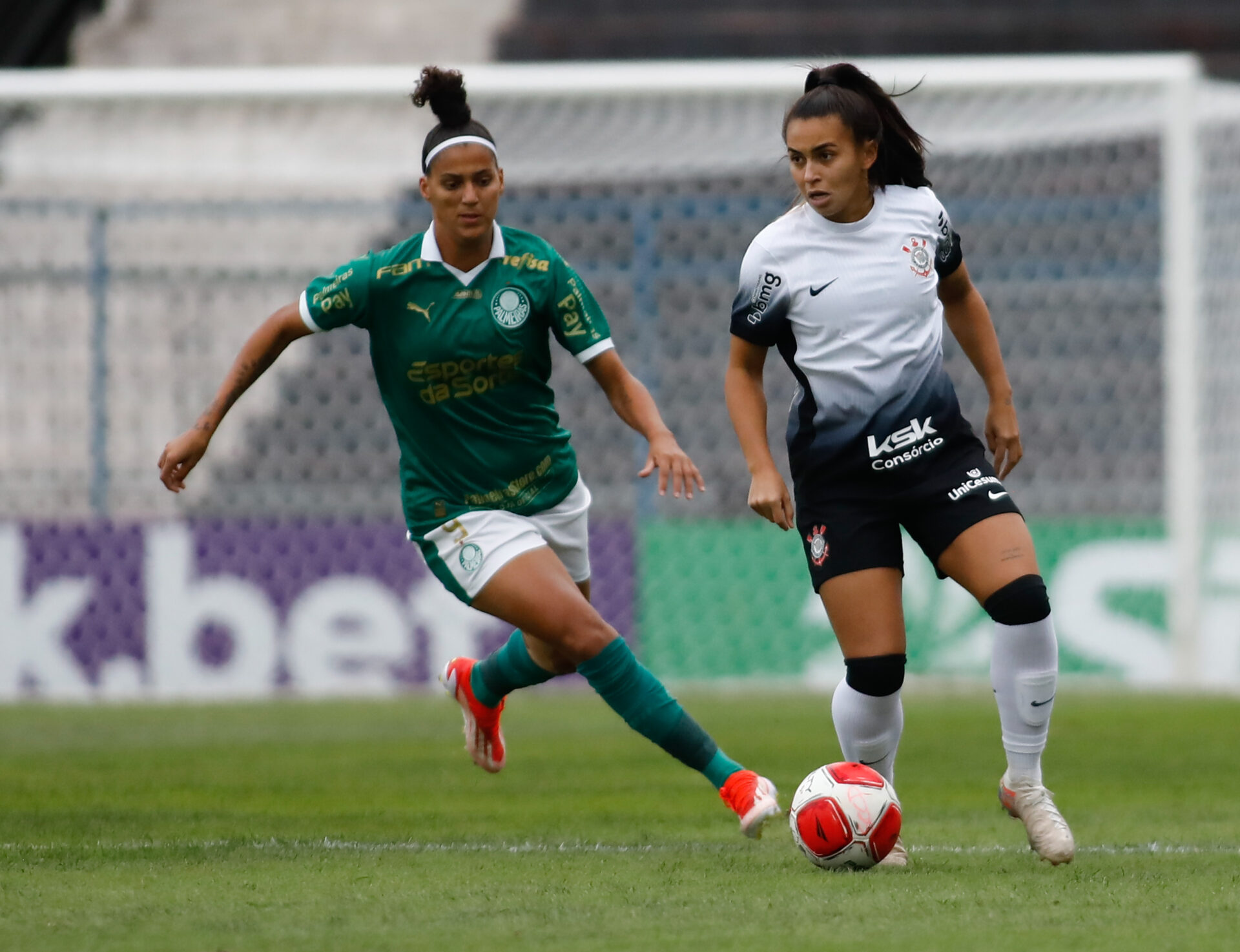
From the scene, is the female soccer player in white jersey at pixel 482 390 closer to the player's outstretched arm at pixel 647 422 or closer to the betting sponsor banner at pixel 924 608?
the player's outstretched arm at pixel 647 422

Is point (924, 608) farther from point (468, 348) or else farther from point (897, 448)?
point (897, 448)

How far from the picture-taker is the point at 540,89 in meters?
12.0

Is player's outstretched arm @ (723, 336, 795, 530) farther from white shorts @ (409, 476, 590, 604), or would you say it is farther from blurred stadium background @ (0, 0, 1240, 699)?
blurred stadium background @ (0, 0, 1240, 699)

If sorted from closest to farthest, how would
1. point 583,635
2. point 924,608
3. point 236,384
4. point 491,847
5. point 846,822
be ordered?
point 846,822, point 491,847, point 583,635, point 236,384, point 924,608

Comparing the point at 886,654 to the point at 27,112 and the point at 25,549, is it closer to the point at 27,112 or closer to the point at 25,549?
the point at 25,549

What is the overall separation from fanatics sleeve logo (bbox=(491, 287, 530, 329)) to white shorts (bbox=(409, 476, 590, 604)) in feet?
1.74

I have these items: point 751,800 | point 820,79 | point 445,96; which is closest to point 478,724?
point 751,800

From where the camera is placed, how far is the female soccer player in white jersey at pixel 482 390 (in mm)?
5320

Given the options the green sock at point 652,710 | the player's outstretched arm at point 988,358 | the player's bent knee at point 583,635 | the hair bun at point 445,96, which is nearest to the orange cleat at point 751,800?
the green sock at point 652,710

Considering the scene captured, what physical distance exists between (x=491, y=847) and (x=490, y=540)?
85cm

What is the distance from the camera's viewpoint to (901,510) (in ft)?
15.8

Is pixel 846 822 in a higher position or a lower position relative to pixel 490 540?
lower

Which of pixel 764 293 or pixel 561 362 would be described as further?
pixel 561 362

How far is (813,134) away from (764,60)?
Answer: 13.0 metres
